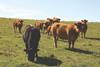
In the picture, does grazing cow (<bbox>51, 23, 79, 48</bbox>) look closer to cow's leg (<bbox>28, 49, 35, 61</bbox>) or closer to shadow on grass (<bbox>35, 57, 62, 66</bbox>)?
shadow on grass (<bbox>35, 57, 62, 66</bbox>)

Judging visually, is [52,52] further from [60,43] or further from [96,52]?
[60,43]

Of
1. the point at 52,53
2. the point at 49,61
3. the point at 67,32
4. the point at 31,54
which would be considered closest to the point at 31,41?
the point at 31,54

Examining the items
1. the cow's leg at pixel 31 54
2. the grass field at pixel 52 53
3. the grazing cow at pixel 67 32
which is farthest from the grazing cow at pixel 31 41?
the grazing cow at pixel 67 32

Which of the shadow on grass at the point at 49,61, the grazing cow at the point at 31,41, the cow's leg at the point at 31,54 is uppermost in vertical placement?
the grazing cow at the point at 31,41

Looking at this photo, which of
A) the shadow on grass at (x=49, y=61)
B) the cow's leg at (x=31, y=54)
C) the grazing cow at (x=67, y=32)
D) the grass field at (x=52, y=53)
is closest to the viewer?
the grass field at (x=52, y=53)

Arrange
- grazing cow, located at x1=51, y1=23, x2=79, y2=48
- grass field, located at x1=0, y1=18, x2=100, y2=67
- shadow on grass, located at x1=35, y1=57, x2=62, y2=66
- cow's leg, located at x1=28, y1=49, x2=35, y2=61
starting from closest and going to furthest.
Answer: grass field, located at x1=0, y1=18, x2=100, y2=67 → shadow on grass, located at x1=35, y1=57, x2=62, y2=66 → cow's leg, located at x1=28, y1=49, x2=35, y2=61 → grazing cow, located at x1=51, y1=23, x2=79, y2=48

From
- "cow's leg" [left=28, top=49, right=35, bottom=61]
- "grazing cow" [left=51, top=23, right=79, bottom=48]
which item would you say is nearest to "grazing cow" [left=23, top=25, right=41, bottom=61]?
"cow's leg" [left=28, top=49, right=35, bottom=61]

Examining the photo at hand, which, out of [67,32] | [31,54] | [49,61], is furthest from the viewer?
[67,32]

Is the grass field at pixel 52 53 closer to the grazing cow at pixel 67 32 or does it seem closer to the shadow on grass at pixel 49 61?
the shadow on grass at pixel 49 61

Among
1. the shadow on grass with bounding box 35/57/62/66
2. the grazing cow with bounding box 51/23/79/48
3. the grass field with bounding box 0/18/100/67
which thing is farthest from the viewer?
the grazing cow with bounding box 51/23/79/48

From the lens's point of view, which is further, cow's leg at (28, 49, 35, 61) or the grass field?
cow's leg at (28, 49, 35, 61)

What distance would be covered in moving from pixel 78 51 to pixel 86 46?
3255 mm

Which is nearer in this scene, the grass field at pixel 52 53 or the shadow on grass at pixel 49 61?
the grass field at pixel 52 53

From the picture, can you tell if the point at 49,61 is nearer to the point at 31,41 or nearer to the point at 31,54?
the point at 31,54
